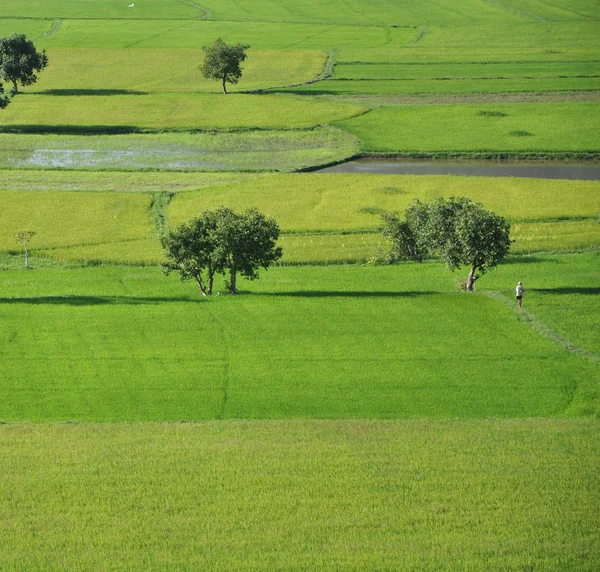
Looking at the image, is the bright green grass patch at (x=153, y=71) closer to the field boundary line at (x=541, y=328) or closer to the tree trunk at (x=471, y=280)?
the tree trunk at (x=471, y=280)

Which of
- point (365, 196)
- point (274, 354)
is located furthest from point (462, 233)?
point (365, 196)

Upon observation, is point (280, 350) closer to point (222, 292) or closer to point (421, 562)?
point (222, 292)

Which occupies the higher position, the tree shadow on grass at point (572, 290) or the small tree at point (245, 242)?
the small tree at point (245, 242)

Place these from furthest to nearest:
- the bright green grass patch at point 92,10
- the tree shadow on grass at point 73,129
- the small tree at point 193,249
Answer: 1. the bright green grass patch at point 92,10
2. the tree shadow on grass at point 73,129
3. the small tree at point 193,249

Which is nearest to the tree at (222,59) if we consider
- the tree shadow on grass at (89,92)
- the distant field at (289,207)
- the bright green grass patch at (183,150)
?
the tree shadow on grass at (89,92)

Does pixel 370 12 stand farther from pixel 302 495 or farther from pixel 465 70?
pixel 302 495

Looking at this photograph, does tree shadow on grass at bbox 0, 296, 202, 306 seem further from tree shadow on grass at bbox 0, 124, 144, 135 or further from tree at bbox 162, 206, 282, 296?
tree shadow on grass at bbox 0, 124, 144, 135

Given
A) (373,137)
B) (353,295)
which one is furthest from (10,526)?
(373,137)
